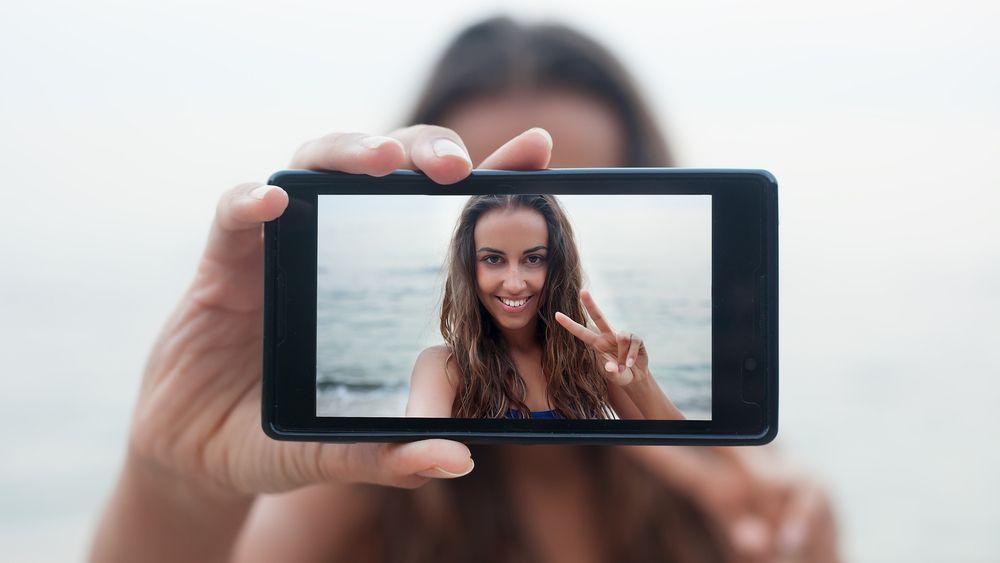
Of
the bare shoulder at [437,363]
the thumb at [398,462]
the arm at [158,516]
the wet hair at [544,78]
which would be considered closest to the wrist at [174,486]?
the arm at [158,516]

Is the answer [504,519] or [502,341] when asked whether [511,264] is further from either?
[504,519]

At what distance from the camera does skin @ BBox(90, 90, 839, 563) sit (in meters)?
0.43

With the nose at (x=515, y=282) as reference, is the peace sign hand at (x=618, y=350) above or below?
below

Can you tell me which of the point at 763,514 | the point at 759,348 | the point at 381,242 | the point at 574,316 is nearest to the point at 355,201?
the point at 381,242

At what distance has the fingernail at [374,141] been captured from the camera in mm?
418

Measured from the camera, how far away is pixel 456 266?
0.43 m

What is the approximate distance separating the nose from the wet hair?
0.35 m

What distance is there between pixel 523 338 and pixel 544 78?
0.40 m

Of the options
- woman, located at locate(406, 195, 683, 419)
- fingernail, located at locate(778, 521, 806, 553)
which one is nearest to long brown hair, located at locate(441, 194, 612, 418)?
woman, located at locate(406, 195, 683, 419)

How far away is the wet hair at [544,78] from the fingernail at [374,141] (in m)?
0.32

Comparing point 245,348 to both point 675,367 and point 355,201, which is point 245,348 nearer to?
point 355,201

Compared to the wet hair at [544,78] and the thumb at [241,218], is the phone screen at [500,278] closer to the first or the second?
the thumb at [241,218]

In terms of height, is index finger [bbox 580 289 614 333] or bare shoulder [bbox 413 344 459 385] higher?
index finger [bbox 580 289 614 333]

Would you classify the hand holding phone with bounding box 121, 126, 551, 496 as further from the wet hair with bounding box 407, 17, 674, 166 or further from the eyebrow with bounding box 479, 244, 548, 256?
the wet hair with bounding box 407, 17, 674, 166
